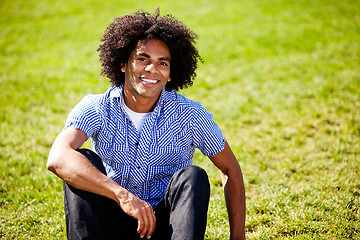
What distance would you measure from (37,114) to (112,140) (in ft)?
13.3

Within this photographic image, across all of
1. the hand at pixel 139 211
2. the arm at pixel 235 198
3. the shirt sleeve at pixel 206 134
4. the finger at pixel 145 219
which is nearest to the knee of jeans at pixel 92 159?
the hand at pixel 139 211

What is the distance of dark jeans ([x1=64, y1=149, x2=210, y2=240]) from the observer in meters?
2.43

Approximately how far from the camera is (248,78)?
7.89 metres

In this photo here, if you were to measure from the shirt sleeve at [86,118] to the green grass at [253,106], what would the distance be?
4.39 feet

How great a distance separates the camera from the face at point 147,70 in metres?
3.06

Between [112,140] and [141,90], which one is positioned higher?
[141,90]

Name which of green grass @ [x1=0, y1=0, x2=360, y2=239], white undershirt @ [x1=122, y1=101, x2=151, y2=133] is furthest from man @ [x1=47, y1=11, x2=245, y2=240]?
green grass @ [x1=0, y1=0, x2=360, y2=239]

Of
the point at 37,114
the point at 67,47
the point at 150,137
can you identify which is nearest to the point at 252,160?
the point at 150,137

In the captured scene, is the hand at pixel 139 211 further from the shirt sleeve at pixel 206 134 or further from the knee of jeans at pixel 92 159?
the shirt sleeve at pixel 206 134

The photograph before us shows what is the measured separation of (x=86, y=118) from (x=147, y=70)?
679 millimetres

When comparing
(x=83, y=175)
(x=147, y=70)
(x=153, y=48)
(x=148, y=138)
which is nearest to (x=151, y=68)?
(x=147, y=70)

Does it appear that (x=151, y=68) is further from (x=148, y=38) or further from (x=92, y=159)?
(x=92, y=159)

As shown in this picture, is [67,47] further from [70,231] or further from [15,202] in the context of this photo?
[70,231]

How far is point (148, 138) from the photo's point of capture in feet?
9.69
